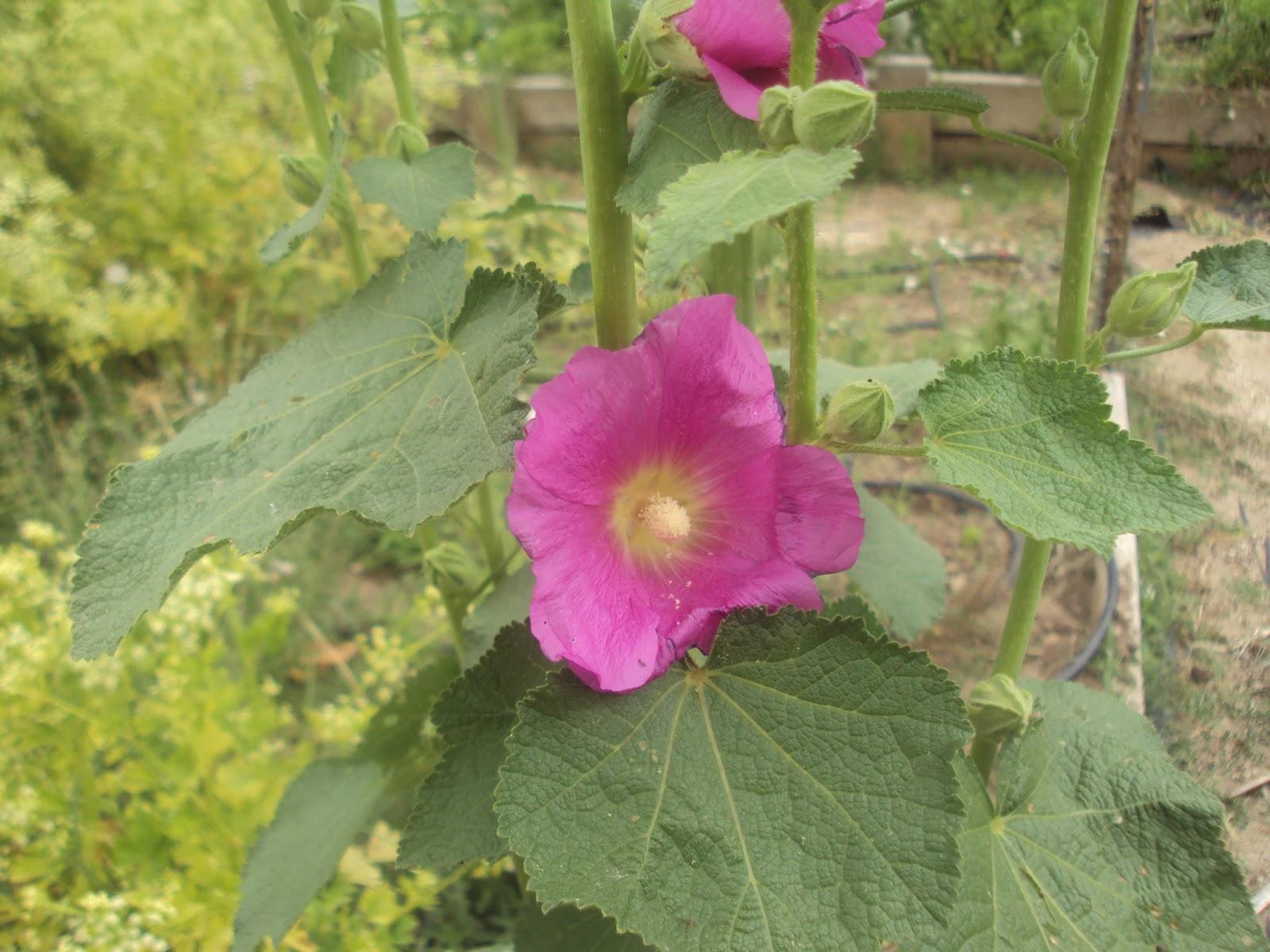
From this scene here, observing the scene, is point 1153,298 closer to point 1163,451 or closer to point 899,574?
point 899,574

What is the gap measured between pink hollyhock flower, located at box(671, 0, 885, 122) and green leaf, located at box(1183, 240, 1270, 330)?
1.06ft

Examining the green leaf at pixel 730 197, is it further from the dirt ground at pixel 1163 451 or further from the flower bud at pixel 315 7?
the dirt ground at pixel 1163 451

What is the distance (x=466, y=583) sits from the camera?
3.01ft

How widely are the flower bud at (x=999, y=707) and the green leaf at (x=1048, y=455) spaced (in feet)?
0.72

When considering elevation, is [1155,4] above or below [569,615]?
above

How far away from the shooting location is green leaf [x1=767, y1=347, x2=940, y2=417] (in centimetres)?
87

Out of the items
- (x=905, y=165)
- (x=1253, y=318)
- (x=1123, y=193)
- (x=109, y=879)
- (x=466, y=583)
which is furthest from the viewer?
(x=905, y=165)

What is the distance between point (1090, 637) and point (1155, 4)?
43.1 inches

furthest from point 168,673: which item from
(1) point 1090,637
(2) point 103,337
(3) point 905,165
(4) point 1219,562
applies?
(3) point 905,165

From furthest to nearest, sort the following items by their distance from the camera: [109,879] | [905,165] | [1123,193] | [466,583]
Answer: [905,165] < [1123,193] < [109,879] < [466,583]

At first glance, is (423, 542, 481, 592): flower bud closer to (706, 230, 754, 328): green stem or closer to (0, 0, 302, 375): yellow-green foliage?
→ (706, 230, 754, 328): green stem

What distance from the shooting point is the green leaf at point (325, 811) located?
35.2 inches

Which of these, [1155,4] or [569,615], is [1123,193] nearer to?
[1155,4]

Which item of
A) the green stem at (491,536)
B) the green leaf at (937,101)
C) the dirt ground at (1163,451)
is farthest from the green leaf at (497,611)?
the dirt ground at (1163,451)
